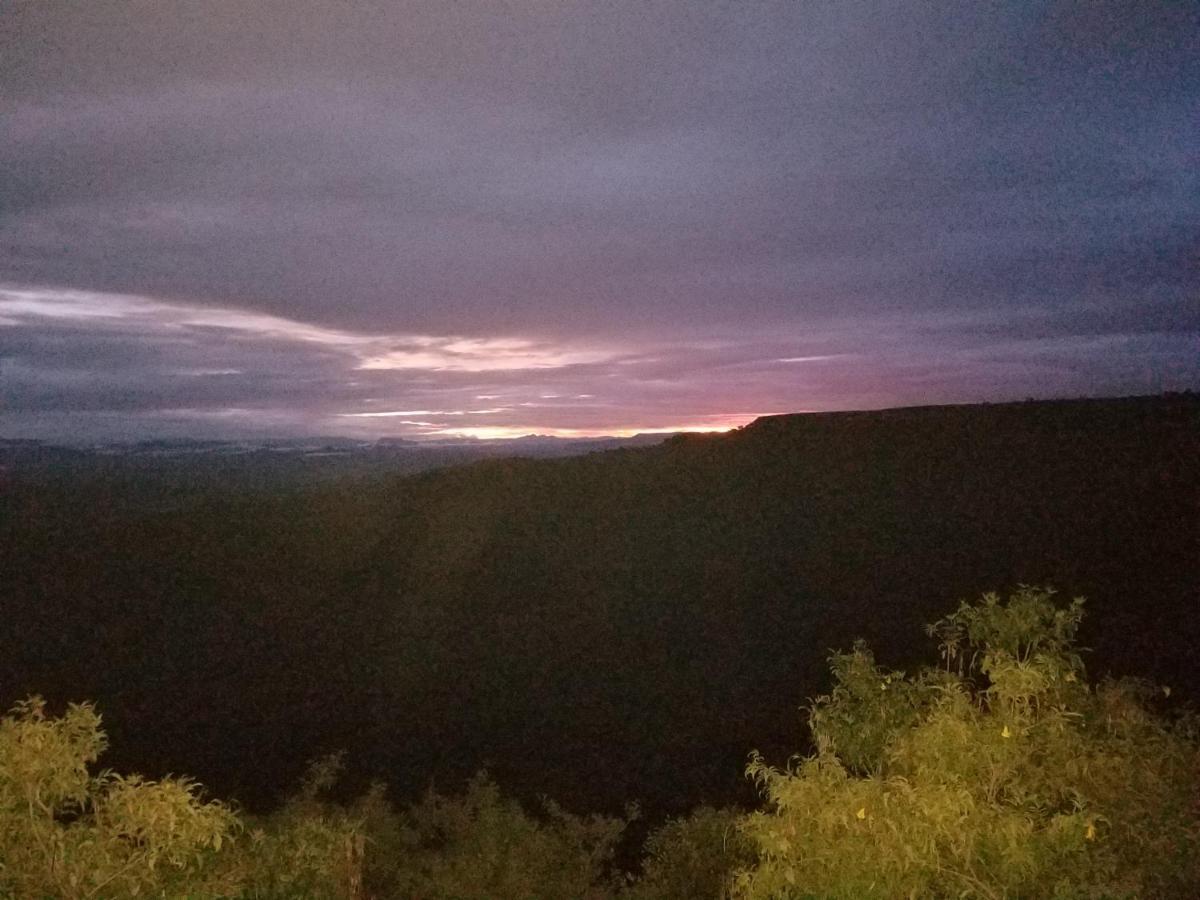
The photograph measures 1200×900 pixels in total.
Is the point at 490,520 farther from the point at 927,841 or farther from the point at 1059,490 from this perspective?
the point at 927,841

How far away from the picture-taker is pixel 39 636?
24609mm

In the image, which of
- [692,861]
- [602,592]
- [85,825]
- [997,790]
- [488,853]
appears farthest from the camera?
[602,592]

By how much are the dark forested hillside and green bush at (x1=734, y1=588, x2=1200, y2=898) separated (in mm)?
8650

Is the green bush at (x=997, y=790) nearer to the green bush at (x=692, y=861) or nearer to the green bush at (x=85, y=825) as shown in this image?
the green bush at (x=85, y=825)

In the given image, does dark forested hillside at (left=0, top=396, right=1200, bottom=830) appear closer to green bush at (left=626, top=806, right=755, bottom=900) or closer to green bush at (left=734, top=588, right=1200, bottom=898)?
green bush at (left=626, top=806, right=755, bottom=900)

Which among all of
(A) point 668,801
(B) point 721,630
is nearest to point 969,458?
(B) point 721,630

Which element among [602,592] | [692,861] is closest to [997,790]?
[692,861]

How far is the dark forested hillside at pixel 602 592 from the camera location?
1747 centimetres

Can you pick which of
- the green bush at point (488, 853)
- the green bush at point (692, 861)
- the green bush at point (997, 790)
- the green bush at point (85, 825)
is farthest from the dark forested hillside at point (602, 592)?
the green bush at point (85, 825)

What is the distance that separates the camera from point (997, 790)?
17.7ft

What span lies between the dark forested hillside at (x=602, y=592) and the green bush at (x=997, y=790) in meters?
8.65

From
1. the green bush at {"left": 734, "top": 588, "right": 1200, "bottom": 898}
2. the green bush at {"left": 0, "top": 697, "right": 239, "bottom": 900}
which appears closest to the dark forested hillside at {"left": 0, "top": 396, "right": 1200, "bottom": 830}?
the green bush at {"left": 734, "top": 588, "right": 1200, "bottom": 898}

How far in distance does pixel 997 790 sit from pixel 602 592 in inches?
803

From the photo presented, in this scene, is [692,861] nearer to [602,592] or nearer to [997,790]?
[997,790]
